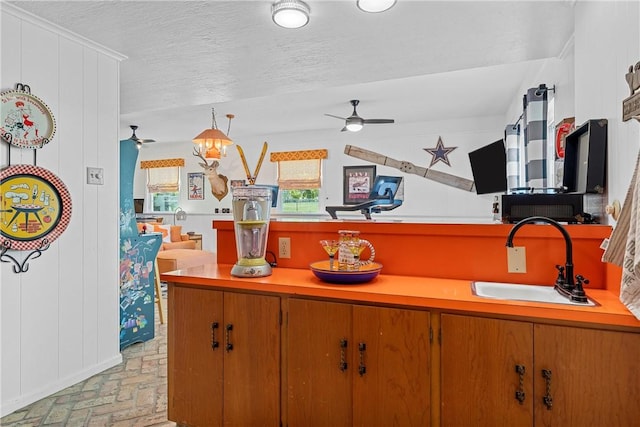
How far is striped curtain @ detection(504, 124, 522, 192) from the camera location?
3.94 m

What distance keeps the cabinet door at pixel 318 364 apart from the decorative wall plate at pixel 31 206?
1.74 metres

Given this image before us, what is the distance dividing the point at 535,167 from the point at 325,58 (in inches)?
79.1

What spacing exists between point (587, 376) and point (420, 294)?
1.93 ft

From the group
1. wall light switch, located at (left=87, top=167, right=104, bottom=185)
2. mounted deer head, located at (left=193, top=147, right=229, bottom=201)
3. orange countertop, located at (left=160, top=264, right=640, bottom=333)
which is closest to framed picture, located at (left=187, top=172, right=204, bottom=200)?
mounted deer head, located at (left=193, top=147, right=229, bottom=201)

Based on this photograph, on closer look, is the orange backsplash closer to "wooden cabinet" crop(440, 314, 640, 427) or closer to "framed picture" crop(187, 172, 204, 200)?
"wooden cabinet" crop(440, 314, 640, 427)

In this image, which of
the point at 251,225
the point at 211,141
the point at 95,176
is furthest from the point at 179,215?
the point at 251,225

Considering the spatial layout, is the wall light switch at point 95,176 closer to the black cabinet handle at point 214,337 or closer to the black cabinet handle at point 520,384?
the black cabinet handle at point 214,337

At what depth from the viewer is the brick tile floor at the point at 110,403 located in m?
2.06

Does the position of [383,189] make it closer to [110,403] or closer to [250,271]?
[250,271]

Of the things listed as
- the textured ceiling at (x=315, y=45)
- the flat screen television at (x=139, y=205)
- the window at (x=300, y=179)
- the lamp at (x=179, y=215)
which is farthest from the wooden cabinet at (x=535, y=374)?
the flat screen television at (x=139, y=205)

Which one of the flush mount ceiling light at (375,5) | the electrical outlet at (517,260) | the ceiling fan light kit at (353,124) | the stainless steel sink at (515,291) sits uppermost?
the flush mount ceiling light at (375,5)

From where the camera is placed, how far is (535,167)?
311 cm

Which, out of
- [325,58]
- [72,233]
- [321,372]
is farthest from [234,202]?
[325,58]

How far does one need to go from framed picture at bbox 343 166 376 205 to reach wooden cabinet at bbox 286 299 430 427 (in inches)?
200
